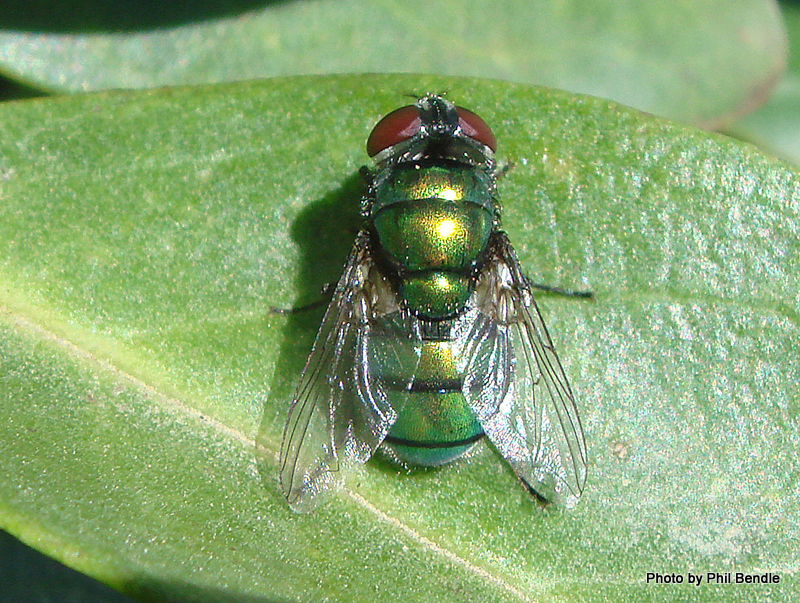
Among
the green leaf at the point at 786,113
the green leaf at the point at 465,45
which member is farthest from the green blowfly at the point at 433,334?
the green leaf at the point at 786,113

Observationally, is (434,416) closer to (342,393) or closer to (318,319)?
(342,393)

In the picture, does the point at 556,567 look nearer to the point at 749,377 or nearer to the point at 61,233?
the point at 749,377

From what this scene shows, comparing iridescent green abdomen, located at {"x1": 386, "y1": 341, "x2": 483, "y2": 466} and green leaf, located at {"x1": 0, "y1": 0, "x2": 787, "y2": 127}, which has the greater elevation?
green leaf, located at {"x1": 0, "y1": 0, "x2": 787, "y2": 127}

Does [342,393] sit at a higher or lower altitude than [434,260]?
lower

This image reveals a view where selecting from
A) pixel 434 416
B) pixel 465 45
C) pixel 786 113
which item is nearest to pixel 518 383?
pixel 434 416

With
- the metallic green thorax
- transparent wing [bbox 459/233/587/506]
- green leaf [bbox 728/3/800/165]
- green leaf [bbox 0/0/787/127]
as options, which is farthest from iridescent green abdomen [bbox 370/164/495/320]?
green leaf [bbox 728/3/800/165]

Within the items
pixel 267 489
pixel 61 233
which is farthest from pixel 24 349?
pixel 267 489

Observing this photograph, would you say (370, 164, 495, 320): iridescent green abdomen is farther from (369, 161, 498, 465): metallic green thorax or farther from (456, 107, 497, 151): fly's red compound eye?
(456, 107, 497, 151): fly's red compound eye
